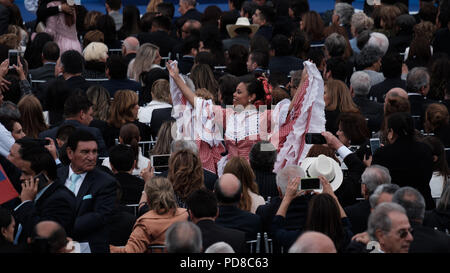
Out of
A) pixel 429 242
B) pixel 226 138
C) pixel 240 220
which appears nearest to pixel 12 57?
pixel 226 138

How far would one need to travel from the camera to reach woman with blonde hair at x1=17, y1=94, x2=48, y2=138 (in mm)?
9188

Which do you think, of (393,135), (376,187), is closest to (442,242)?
(376,187)

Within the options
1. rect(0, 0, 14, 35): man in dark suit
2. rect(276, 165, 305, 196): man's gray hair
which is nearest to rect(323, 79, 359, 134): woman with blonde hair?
rect(276, 165, 305, 196): man's gray hair

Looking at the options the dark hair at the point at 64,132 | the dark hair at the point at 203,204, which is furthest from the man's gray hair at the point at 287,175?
the dark hair at the point at 64,132

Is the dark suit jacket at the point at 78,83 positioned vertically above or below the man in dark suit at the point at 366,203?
above

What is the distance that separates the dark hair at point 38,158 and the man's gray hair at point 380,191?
2.25 m

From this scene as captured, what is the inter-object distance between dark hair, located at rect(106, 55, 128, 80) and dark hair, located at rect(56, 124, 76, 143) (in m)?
2.26

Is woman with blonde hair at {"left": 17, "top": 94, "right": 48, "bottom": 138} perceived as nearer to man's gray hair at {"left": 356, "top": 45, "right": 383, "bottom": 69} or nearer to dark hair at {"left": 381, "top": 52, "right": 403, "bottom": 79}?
dark hair at {"left": 381, "top": 52, "right": 403, "bottom": 79}

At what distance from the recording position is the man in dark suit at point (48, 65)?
1134cm

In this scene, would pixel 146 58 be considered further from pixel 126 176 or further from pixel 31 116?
pixel 126 176

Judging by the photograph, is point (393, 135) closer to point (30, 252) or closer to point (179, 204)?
point (179, 204)

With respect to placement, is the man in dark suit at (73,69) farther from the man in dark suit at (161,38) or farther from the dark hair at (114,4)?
the dark hair at (114,4)

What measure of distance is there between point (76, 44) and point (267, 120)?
4735mm

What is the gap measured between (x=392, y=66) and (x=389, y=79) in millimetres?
184
